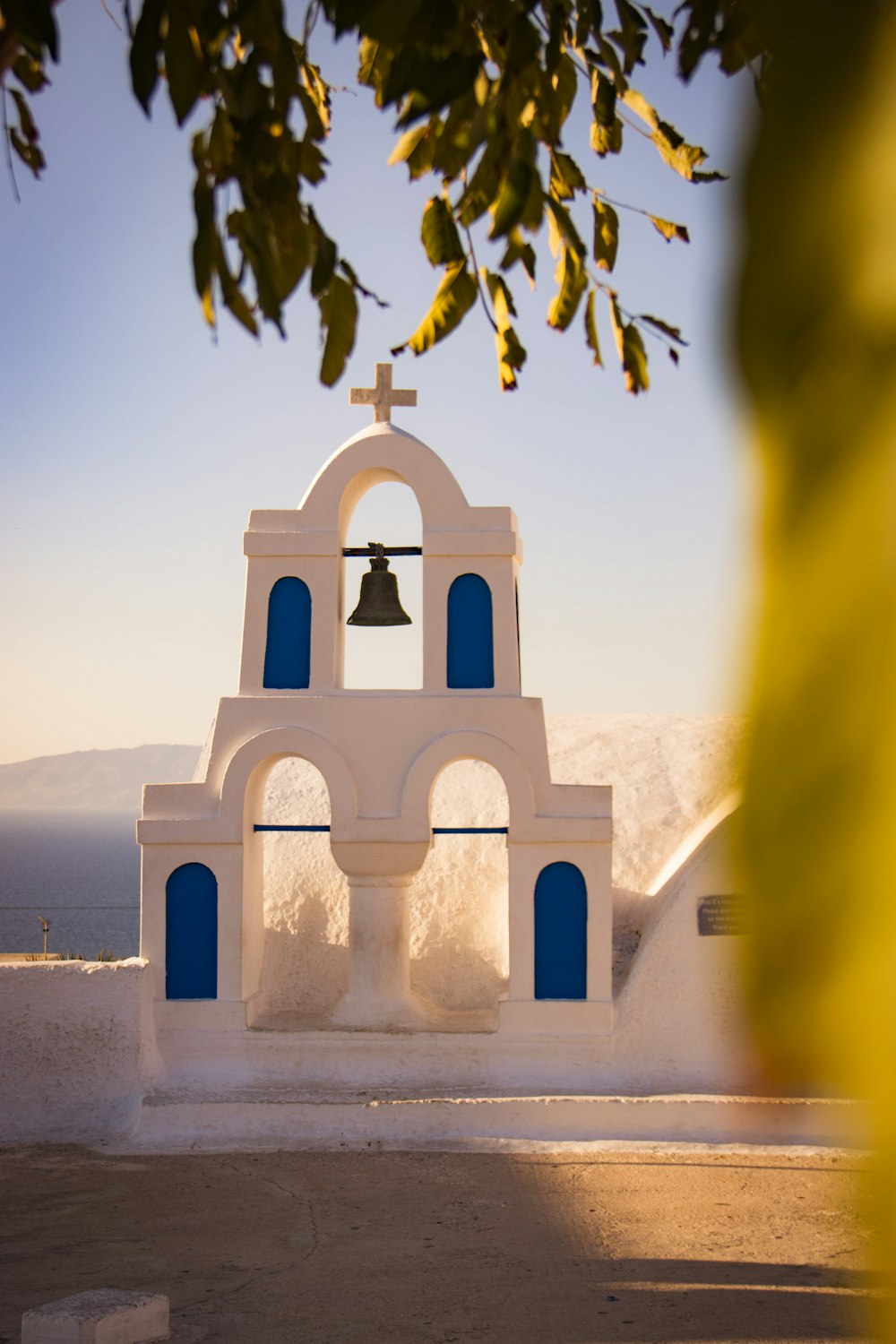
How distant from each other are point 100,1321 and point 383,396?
5.55m

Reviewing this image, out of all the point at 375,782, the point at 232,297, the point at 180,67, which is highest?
the point at 180,67

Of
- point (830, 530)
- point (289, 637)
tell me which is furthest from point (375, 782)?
point (830, 530)

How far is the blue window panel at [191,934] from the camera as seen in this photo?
303 inches

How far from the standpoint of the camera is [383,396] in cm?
838

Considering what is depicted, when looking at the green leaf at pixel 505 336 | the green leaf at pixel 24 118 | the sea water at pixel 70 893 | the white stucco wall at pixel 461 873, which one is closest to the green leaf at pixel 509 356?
the green leaf at pixel 505 336

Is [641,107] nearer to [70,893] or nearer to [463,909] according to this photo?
[463,909]

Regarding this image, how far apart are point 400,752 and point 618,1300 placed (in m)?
3.50

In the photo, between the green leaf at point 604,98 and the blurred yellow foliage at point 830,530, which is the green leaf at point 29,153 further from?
the blurred yellow foliage at point 830,530

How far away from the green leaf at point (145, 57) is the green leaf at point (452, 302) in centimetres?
92

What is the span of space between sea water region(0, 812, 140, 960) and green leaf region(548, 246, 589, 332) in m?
18.3

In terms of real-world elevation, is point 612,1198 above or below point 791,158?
below

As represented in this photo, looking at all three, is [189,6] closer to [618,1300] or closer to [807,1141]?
[618,1300]

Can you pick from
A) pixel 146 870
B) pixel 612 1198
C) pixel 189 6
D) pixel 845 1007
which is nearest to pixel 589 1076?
pixel 612 1198

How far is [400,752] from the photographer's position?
7891 mm
